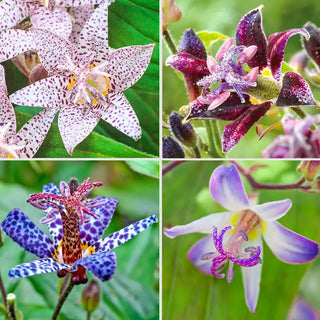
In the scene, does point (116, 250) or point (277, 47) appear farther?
point (116, 250)

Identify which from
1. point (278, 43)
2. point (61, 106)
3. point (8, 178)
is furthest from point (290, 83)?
point (8, 178)

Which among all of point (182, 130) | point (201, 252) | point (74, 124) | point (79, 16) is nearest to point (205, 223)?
point (201, 252)

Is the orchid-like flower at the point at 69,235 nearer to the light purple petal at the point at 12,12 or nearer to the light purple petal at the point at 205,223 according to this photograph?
the light purple petal at the point at 205,223

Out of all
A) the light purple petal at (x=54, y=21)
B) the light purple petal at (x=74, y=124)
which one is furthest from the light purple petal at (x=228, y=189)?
the light purple petal at (x=54, y=21)

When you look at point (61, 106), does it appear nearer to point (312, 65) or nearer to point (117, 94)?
point (117, 94)

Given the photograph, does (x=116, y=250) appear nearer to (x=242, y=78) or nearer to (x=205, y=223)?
(x=205, y=223)

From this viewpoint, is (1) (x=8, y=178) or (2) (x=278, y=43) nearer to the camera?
(2) (x=278, y=43)

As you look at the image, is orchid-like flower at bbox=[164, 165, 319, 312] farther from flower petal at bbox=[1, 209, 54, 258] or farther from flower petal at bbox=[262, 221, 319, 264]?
flower petal at bbox=[1, 209, 54, 258]
